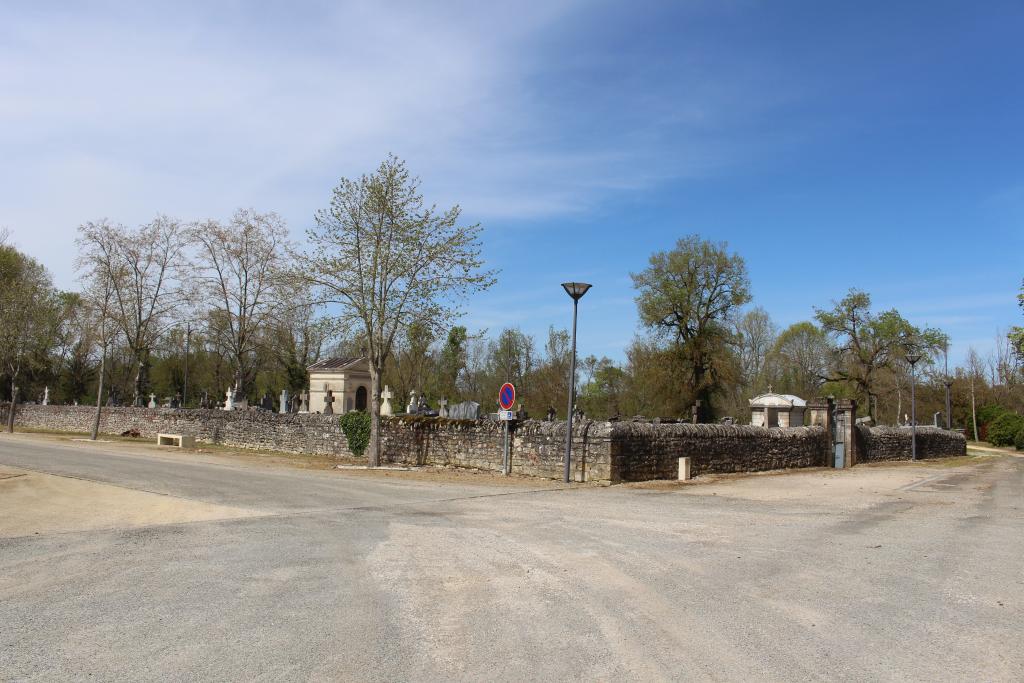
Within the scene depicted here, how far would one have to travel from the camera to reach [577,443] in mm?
18250

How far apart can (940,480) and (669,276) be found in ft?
94.7

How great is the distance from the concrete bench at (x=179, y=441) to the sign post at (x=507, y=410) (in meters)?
17.9

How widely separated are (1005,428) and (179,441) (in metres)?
52.8

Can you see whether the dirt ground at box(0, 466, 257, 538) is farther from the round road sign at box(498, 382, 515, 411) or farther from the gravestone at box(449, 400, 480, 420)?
the gravestone at box(449, 400, 480, 420)

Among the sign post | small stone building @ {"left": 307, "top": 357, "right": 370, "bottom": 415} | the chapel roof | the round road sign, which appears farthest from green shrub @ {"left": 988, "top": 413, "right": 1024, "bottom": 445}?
the round road sign

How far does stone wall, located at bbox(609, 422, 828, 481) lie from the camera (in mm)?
18172

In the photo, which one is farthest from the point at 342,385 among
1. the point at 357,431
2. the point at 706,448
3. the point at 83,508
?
the point at 83,508

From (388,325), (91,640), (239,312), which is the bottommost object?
(91,640)

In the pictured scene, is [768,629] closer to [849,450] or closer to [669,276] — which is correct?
[849,450]

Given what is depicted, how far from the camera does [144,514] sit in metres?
10.8

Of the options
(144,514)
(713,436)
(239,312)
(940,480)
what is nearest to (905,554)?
(144,514)

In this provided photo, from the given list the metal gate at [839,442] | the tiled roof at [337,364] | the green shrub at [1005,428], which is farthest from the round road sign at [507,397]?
the green shrub at [1005,428]

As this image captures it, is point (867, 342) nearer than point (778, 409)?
No

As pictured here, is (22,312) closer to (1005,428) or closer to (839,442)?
(839,442)
